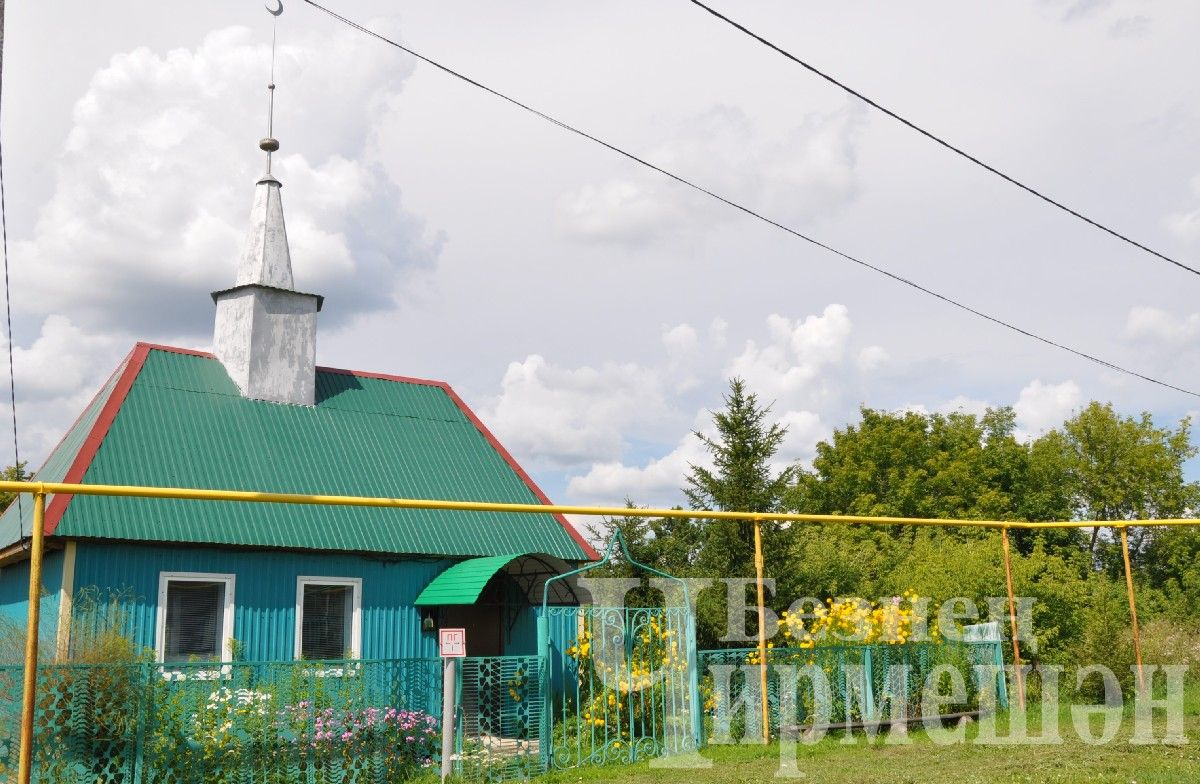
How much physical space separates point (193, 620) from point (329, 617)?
70.1 inches

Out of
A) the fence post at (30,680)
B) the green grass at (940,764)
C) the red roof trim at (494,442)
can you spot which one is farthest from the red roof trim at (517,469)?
the fence post at (30,680)

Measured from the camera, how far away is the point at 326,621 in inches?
568

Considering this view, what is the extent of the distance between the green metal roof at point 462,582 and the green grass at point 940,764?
4.24 m

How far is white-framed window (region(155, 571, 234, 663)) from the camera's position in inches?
520

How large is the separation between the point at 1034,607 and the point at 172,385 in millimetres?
13371

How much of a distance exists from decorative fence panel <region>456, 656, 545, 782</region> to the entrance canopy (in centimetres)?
246

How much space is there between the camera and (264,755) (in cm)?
938

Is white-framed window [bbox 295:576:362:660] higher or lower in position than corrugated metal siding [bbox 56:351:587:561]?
lower

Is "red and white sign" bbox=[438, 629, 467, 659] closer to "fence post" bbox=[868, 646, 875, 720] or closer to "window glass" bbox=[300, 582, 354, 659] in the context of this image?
"window glass" bbox=[300, 582, 354, 659]

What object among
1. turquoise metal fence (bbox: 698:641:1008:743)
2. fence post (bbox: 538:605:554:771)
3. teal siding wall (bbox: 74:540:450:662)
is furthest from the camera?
teal siding wall (bbox: 74:540:450:662)

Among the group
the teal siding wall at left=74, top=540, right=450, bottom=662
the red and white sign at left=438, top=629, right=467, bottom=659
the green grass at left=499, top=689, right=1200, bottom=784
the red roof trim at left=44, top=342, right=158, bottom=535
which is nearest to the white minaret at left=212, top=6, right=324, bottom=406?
the red roof trim at left=44, top=342, right=158, bottom=535

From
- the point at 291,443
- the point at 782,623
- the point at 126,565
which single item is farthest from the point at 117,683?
the point at 782,623

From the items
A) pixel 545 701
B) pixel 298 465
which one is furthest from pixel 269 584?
pixel 545 701

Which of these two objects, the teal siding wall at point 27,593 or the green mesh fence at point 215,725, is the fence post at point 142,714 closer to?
the green mesh fence at point 215,725
